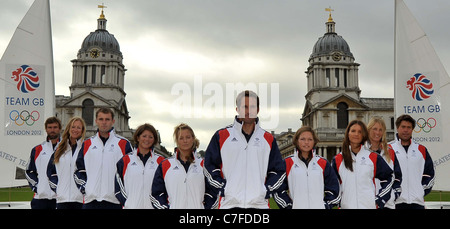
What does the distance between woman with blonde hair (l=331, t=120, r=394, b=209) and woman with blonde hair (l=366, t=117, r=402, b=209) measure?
24 cm

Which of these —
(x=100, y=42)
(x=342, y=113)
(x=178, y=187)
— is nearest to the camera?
(x=178, y=187)

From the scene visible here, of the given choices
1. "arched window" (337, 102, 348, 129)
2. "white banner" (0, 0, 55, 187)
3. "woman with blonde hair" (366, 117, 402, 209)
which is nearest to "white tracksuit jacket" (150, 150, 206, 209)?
"woman with blonde hair" (366, 117, 402, 209)

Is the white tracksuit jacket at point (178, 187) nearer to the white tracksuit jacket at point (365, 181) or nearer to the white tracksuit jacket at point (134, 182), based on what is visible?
the white tracksuit jacket at point (134, 182)

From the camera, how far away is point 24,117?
12.2 m

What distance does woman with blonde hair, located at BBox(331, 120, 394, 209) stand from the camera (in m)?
6.00

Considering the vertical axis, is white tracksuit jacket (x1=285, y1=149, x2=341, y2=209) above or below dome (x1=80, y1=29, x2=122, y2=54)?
below

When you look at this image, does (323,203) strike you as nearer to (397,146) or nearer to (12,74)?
(397,146)

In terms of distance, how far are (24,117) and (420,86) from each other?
1044cm

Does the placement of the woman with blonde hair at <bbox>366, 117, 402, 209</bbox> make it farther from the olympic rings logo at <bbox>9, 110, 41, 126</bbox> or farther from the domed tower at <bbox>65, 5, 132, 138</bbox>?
the domed tower at <bbox>65, 5, 132, 138</bbox>

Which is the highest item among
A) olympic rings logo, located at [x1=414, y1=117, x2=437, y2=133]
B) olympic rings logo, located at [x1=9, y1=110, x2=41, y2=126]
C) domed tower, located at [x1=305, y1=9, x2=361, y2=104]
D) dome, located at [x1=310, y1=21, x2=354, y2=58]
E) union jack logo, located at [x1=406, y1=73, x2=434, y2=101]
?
dome, located at [x1=310, y1=21, x2=354, y2=58]

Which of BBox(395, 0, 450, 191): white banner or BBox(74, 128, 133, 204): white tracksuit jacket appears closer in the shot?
BBox(74, 128, 133, 204): white tracksuit jacket

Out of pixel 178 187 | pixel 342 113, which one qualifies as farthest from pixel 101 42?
pixel 178 187

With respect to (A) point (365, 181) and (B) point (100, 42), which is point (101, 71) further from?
(A) point (365, 181)

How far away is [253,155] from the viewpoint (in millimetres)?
5074
